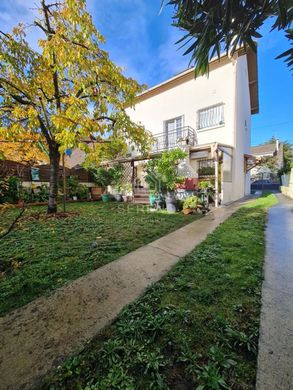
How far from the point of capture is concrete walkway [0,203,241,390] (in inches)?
55.6

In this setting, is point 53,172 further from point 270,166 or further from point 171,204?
point 270,166

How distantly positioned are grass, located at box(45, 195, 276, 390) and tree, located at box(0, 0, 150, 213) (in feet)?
14.2

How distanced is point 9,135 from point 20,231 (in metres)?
2.93

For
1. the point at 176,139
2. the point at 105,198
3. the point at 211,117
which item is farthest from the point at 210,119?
the point at 105,198

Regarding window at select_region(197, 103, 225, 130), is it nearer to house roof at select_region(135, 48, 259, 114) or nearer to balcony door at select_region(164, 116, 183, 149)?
balcony door at select_region(164, 116, 183, 149)

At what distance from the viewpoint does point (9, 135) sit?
5.80 m

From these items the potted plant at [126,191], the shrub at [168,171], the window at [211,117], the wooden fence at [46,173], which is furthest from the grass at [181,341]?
the potted plant at [126,191]

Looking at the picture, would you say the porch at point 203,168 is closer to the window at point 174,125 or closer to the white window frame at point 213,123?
the white window frame at point 213,123

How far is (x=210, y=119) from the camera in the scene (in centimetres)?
1127

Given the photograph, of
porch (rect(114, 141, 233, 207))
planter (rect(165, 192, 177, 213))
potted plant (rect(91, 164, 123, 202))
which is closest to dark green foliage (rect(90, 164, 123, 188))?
potted plant (rect(91, 164, 123, 202))

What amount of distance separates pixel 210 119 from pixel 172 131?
2.83 m

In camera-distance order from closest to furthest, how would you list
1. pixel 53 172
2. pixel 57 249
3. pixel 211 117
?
1. pixel 57 249
2. pixel 53 172
3. pixel 211 117

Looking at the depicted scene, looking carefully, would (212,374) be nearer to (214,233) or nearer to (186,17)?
(186,17)

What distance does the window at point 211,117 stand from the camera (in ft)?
35.5
